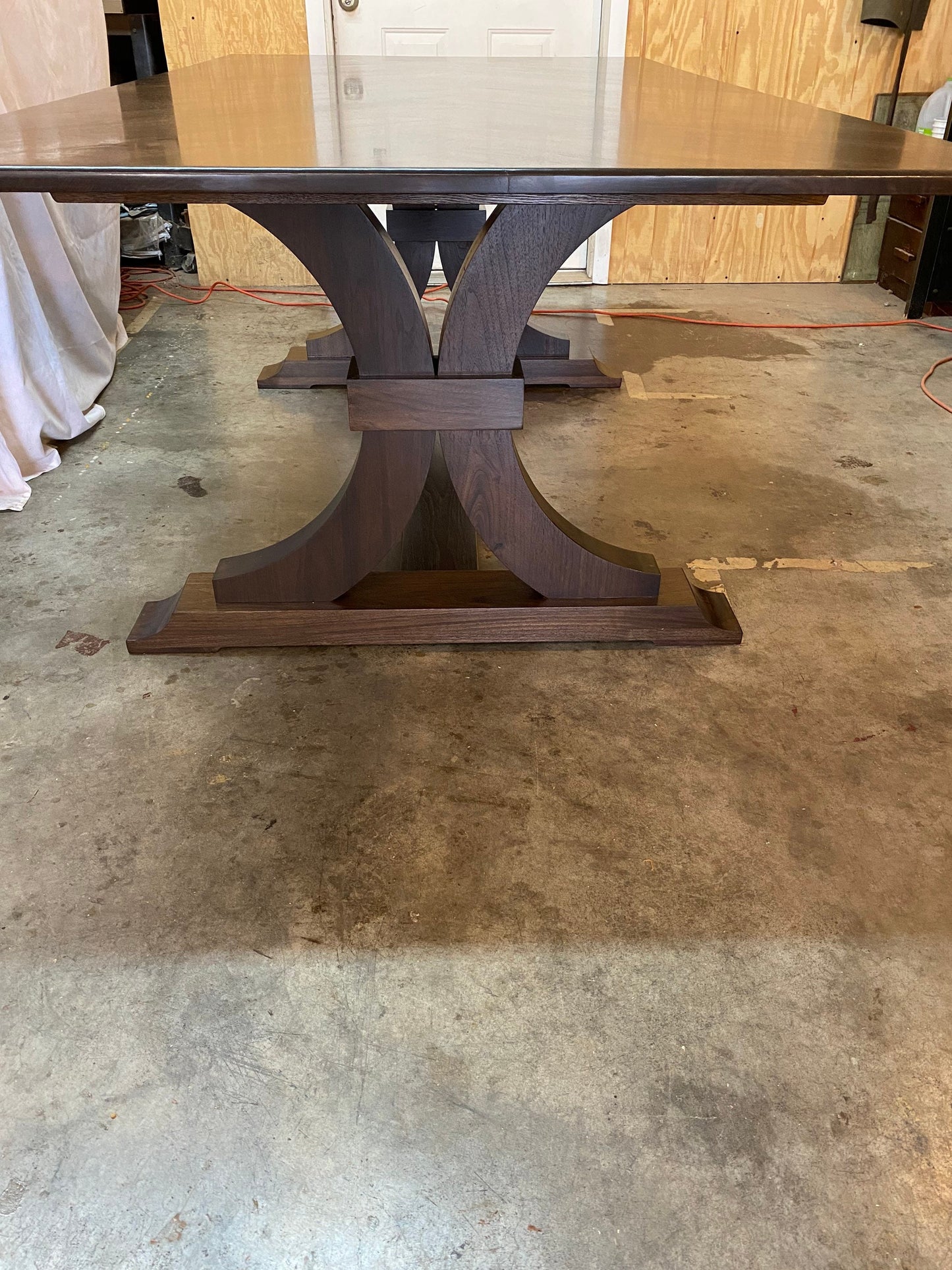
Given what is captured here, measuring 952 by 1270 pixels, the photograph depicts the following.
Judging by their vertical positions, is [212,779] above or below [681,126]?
below

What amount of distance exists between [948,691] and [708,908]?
2.39 feet

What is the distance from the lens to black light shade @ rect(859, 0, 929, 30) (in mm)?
3570

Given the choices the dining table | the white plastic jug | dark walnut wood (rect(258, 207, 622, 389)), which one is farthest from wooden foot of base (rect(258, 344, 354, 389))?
the white plastic jug

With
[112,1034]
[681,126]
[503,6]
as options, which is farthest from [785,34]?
[112,1034]

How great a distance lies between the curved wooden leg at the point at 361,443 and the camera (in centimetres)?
154

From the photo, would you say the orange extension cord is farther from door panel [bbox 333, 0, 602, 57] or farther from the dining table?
the dining table

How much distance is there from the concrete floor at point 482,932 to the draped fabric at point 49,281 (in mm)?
419

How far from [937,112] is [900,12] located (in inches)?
14.7

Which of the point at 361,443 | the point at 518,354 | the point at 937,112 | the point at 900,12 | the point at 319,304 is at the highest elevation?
the point at 900,12

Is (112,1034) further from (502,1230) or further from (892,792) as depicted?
(892,792)

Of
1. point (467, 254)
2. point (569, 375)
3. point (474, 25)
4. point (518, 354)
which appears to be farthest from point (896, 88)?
point (467, 254)

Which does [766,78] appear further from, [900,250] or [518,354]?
[518,354]

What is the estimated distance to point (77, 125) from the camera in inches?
63.8

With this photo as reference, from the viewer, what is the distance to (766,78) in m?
3.85
